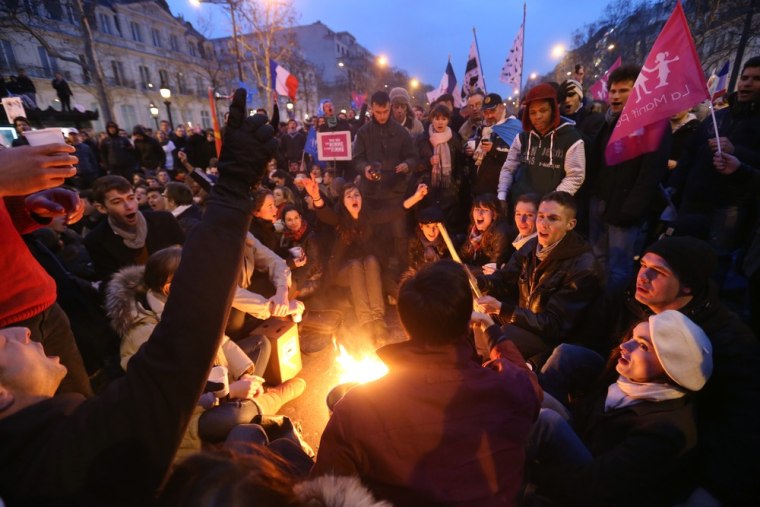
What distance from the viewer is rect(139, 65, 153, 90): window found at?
4019 cm

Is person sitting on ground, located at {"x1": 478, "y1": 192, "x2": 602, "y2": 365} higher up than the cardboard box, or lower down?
higher up

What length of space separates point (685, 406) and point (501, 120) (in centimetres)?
478

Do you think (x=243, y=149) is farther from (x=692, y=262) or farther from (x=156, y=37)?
(x=156, y=37)

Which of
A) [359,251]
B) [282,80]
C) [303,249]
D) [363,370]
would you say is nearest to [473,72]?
[282,80]

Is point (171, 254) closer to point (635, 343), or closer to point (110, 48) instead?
point (635, 343)

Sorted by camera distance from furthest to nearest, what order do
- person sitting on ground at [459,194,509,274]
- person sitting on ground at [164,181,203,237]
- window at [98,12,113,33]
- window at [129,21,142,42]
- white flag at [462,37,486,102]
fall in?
window at [129,21,142,42] → window at [98,12,113,33] → white flag at [462,37,486,102] → person sitting on ground at [164,181,203,237] → person sitting on ground at [459,194,509,274]

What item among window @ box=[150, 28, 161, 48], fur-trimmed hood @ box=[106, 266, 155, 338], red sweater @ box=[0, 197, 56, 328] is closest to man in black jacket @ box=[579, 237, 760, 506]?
fur-trimmed hood @ box=[106, 266, 155, 338]

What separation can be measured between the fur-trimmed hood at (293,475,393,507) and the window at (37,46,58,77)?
44952mm

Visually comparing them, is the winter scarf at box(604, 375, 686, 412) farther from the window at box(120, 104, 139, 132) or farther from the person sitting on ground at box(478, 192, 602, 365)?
the window at box(120, 104, 139, 132)

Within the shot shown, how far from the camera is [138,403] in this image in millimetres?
863

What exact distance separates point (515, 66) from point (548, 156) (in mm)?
5211

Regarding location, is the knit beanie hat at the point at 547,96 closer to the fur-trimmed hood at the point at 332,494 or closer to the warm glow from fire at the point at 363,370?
the warm glow from fire at the point at 363,370

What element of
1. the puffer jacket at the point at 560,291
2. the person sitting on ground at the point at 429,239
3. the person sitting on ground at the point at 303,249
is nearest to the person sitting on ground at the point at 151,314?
the puffer jacket at the point at 560,291

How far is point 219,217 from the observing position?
0.99 meters
